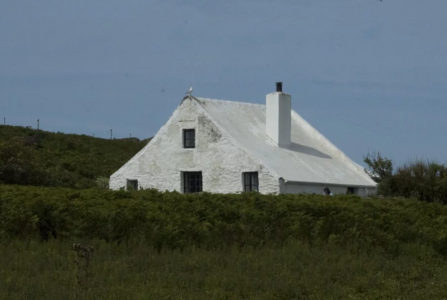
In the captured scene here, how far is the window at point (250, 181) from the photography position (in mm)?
37312

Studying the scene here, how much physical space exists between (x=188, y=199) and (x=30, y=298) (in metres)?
11.1

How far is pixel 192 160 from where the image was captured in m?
39.2

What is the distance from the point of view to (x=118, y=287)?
1458 centimetres

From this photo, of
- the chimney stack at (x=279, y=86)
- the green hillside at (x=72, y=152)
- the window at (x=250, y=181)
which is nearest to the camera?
the window at (x=250, y=181)

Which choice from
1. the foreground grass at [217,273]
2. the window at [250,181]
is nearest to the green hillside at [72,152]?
the window at [250,181]

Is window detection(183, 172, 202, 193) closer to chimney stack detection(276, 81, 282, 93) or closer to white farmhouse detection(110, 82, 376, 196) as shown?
white farmhouse detection(110, 82, 376, 196)

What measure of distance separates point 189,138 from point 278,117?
4.30 metres

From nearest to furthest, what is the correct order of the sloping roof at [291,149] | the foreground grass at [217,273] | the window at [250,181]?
1. the foreground grass at [217,273]
2. the window at [250,181]
3. the sloping roof at [291,149]

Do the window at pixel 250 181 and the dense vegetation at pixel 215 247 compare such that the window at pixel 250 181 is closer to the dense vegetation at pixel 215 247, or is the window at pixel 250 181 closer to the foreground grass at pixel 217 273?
the dense vegetation at pixel 215 247

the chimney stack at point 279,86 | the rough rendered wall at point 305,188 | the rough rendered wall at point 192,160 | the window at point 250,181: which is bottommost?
the rough rendered wall at point 305,188

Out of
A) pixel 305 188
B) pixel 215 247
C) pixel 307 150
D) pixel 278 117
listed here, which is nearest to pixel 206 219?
pixel 215 247

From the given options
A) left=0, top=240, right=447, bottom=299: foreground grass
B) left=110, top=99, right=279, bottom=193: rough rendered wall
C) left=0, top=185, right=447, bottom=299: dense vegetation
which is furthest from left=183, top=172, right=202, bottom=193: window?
left=0, top=240, right=447, bottom=299: foreground grass

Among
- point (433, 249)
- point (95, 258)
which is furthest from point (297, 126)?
point (95, 258)

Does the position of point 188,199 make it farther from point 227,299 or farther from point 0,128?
point 0,128
